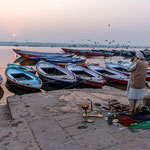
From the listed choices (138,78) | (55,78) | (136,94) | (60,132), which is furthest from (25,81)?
(138,78)

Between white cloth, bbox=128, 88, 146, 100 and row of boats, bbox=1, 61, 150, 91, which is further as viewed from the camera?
row of boats, bbox=1, 61, 150, 91

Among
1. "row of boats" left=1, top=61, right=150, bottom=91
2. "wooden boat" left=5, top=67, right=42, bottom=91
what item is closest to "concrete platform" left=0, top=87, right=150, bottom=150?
"wooden boat" left=5, top=67, right=42, bottom=91

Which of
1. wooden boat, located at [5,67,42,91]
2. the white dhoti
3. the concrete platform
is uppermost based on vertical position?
the white dhoti

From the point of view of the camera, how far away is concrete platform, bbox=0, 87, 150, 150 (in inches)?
146

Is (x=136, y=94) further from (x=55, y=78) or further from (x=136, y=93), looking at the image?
(x=55, y=78)

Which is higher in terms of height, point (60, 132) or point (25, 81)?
point (60, 132)

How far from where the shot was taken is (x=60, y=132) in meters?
4.31

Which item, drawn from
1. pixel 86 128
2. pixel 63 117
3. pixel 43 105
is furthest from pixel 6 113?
pixel 86 128

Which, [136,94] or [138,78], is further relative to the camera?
[136,94]

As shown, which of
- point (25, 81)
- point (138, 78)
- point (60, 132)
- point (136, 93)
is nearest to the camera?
point (60, 132)

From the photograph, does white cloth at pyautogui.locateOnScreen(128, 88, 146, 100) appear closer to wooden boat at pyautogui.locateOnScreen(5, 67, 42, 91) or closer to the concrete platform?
the concrete platform

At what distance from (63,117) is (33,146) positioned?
175 cm

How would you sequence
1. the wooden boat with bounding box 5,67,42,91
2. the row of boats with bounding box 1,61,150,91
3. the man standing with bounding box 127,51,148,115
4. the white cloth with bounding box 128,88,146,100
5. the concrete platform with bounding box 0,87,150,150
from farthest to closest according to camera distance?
the row of boats with bounding box 1,61,150,91, the wooden boat with bounding box 5,67,42,91, the white cloth with bounding box 128,88,146,100, the man standing with bounding box 127,51,148,115, the concrete platform with bounding box 0,87,150,150

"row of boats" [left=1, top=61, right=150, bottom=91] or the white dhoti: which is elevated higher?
the white dhoti
